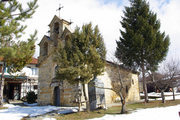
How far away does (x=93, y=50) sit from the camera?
9211mm

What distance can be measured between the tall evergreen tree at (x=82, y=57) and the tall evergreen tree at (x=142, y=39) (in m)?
5.13

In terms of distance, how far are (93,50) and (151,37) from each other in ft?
28.0

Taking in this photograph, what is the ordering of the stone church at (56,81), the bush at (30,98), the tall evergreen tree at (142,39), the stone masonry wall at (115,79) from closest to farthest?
the stone church at (56,81), the stone masonry wall at (115,79), the tall evergreen tree at (142,39), the bush at (30,98)

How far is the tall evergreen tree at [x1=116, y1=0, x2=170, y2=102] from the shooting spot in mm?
15109

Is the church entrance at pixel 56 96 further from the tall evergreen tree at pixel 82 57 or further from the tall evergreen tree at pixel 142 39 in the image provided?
the tall evergreen tree at pixel 142 39

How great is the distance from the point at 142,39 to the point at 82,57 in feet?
27.7

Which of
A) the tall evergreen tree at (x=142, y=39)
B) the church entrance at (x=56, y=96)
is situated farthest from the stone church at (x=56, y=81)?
the tall evergreen tree at (x=142, y=39)

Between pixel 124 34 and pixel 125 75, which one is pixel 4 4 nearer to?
pixel 124 34

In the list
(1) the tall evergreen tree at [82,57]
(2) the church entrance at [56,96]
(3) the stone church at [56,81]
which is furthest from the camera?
(2) the church entrance at [56,96]

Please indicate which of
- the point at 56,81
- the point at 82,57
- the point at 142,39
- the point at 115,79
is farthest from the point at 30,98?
the point at 142,39

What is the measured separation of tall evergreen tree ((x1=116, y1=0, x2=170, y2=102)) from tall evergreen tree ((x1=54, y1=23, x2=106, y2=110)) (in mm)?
5125

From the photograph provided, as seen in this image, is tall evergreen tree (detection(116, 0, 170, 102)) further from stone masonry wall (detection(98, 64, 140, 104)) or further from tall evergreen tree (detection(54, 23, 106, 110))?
tall evergreen tree (detection(54, 23, 106, 110))

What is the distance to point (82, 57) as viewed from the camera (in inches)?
359

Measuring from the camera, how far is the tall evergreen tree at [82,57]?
895cm
